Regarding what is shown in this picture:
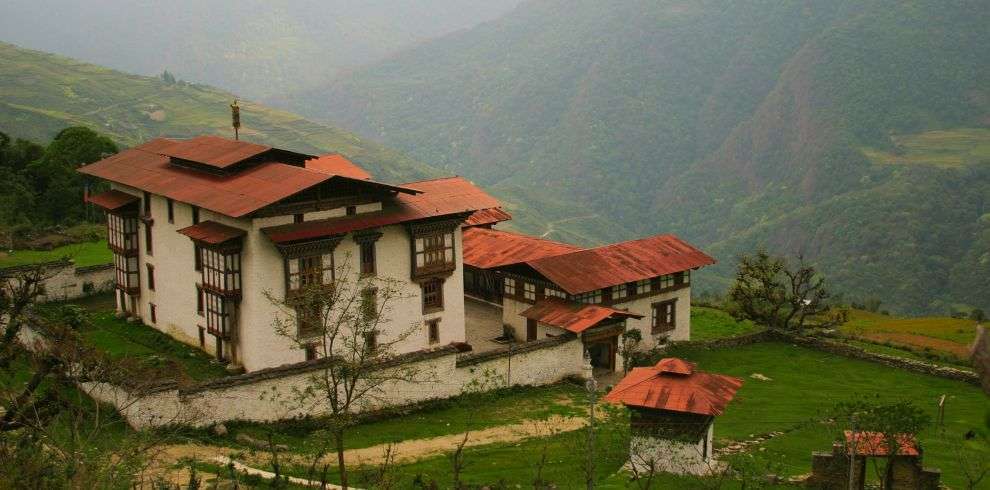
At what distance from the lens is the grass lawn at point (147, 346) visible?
123 ft

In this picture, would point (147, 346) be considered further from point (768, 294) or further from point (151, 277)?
point (768, 294)

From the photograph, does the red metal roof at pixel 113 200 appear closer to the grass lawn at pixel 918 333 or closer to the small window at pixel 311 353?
the small window at pixel 311 353

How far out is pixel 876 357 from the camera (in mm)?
49375

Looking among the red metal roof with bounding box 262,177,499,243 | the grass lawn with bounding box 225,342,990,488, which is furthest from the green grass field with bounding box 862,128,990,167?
the red metal roof with bounding box 262,177,499,243

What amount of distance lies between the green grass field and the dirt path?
12487 cm

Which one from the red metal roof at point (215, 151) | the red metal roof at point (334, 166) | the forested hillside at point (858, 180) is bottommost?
the forested hillside at point (858, 180)

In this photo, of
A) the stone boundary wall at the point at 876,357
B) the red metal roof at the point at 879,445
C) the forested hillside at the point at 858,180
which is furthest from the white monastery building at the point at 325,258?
the forested hillside at the point at 858,180

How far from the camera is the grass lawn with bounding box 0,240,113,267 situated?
50.8 meters

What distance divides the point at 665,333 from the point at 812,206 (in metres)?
105

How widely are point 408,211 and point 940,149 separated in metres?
134

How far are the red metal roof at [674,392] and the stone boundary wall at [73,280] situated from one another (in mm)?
27273

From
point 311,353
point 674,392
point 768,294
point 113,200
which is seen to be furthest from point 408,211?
point 768,294

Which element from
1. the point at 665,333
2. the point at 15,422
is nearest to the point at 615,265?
the point at 665,333

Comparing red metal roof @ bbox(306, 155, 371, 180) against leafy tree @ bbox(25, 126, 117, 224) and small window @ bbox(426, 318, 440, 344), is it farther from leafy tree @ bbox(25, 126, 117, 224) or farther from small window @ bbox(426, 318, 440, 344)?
leafy tree @ bbox(25, 126, 117, 224)
